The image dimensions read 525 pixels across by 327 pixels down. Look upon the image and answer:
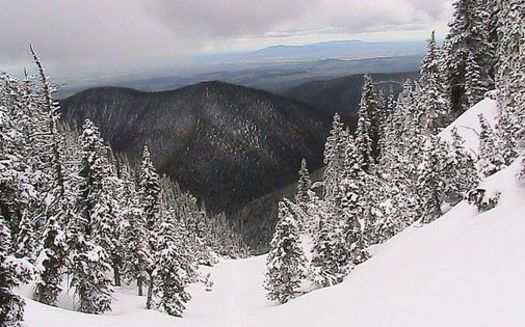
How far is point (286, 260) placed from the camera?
2755 centimetres

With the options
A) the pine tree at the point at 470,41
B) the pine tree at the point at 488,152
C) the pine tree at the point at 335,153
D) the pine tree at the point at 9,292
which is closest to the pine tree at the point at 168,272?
the pine tree at the point at 9,292

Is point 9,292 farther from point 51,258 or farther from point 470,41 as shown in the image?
point 470,41

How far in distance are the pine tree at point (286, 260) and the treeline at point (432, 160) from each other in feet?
0.23

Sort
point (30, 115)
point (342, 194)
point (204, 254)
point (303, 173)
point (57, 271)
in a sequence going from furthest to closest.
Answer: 1. point (303, 173)
2. point (204, 254)
3. point (342, 194)
4. point (30, 115)
5. point (57, 271)

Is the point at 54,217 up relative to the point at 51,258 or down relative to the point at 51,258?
up

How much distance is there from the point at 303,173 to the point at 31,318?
5372 cm

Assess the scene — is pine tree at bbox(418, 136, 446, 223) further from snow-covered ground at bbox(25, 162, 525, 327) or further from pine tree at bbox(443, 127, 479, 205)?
snow-covered ground at bbox(25, 162, 525, 327)

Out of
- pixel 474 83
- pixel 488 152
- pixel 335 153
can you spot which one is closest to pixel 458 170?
pixel 488 152

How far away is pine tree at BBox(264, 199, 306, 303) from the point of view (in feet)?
89.3

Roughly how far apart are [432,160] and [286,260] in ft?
39.0

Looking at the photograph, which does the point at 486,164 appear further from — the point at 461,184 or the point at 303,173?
the point at 303,173

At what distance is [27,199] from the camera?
18375 millimetres

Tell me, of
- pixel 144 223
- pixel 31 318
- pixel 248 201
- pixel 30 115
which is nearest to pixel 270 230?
pixel 248 201

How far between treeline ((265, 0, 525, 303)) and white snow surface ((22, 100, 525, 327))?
1.78 metres
